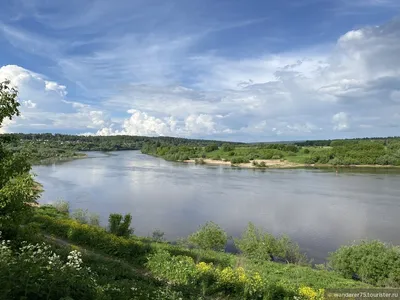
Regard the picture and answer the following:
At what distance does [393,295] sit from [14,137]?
14.6 metres

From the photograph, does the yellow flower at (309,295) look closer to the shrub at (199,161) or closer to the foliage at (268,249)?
the foliage at (268,249)

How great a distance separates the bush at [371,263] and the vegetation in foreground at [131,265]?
0.05 metres

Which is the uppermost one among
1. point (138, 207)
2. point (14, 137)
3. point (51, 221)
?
point (14, 137)

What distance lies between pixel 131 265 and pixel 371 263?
1252cm

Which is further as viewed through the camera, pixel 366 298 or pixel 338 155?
pixel 338 155

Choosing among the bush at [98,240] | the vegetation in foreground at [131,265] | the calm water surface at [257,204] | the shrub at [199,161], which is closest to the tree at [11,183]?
the vegetation in foreground at [131,265]

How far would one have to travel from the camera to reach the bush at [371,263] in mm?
17516

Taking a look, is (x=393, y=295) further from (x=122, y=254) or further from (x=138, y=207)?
(x=138, y=207)

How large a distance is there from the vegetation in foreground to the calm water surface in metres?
5.89

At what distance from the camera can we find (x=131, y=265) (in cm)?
1559

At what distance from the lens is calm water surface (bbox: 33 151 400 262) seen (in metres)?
31.7

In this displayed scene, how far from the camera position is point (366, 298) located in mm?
12258

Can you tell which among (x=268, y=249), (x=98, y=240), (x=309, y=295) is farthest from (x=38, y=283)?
(x=268, y=249)

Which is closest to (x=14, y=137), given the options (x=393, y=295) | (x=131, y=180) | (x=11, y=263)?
(x=11, y=263)
